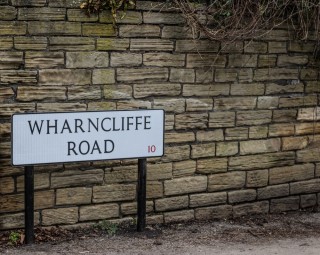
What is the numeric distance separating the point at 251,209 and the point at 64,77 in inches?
88.6

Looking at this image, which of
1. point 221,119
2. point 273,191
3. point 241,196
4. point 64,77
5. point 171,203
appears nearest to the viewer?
point 64,77

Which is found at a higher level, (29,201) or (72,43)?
(72,43)

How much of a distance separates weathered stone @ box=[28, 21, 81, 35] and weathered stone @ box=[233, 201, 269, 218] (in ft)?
7.39

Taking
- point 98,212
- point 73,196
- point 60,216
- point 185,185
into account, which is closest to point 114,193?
point 98,212

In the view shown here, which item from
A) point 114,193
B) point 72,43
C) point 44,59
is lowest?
point 114,193

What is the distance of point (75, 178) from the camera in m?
5.21

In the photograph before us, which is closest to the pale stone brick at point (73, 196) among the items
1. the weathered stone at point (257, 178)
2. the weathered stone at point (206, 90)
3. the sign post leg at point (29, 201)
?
the sign post leg at point (29, 201)

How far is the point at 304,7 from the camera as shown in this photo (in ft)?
19.2

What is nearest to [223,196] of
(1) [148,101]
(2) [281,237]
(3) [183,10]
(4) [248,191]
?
(4) [248,191]

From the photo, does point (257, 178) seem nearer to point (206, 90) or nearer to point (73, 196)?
Answer: point (206, 90)

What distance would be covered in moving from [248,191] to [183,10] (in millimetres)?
1833

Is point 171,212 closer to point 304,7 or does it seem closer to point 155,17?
point 155,17

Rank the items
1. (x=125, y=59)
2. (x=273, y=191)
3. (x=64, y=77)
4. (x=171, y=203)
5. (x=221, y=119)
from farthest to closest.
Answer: (x=273, y=191), (x=221, y=119), (x=171, y=203), (x=125, y=59), (x=64, y=77)

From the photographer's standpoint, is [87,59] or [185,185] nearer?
[87,59]
